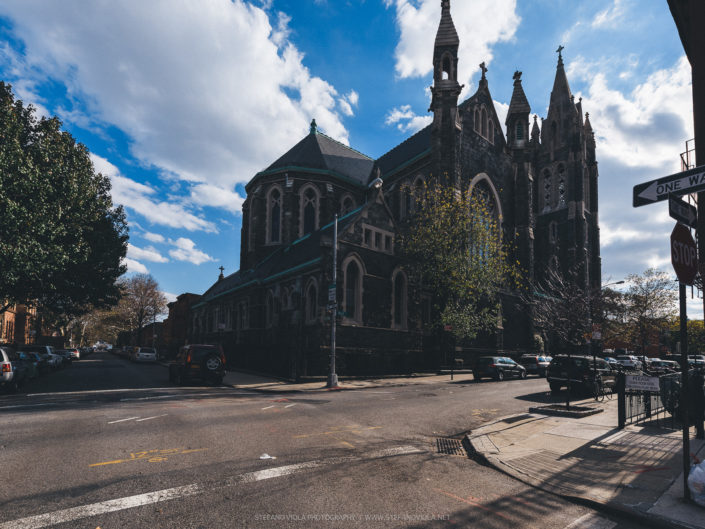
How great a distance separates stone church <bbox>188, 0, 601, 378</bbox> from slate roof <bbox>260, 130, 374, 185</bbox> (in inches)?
8.2

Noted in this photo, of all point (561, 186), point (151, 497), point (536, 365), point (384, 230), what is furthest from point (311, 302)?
point (561, 186)

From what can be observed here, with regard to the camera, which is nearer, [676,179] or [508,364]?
[676,179]

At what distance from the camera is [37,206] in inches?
755

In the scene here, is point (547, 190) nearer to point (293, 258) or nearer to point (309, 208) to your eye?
point (309, 208)

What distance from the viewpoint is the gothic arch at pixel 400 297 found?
2848 cm

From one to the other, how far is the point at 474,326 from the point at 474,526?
25.6 meters

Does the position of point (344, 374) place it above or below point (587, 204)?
Result: below

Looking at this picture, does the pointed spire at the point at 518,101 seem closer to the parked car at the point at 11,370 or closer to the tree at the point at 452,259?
the tree at the point at 452,259

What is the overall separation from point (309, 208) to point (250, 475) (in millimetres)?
34806

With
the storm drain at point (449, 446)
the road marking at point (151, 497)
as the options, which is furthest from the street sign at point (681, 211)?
the road marking at point (151, 497)

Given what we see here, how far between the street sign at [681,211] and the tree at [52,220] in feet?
72.2

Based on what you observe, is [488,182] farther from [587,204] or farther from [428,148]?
[587,204]

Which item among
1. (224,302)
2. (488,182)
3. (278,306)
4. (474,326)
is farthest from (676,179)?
(224,302)

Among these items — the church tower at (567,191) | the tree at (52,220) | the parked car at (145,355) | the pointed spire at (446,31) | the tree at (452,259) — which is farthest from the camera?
the church tower at (567,191)
